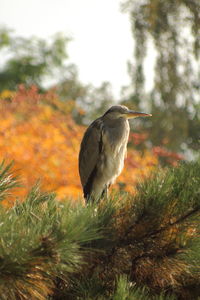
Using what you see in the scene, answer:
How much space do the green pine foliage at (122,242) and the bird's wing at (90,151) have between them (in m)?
2.45

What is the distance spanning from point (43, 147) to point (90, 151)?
4765mm

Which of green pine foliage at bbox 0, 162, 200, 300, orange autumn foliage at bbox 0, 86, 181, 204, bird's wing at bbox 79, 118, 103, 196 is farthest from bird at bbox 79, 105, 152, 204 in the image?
orange autumn foliage at bbox 0, 86, 181, 204

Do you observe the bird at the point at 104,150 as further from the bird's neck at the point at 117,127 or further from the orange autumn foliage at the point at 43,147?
the orange autumn foliage at the point at 43,147

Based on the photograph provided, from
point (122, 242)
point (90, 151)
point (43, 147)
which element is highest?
point (43, 147)

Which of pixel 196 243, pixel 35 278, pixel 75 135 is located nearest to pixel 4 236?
pixel 35 278

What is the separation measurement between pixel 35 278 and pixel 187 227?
418 millimetres

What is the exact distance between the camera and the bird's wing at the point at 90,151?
393cm

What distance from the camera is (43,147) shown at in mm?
8648

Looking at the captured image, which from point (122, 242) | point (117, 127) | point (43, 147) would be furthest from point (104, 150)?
point (43, 147)

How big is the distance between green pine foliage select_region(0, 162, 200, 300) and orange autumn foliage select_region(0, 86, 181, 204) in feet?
18.8

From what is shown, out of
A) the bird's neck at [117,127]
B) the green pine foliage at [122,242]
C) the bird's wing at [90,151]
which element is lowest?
the green pine foliage at [122,242]

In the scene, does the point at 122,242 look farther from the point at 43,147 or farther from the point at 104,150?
the point at 43,147

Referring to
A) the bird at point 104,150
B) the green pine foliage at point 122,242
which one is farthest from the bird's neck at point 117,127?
the green pine foliage at point 122,242

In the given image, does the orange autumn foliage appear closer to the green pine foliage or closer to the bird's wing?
the bird's wing
